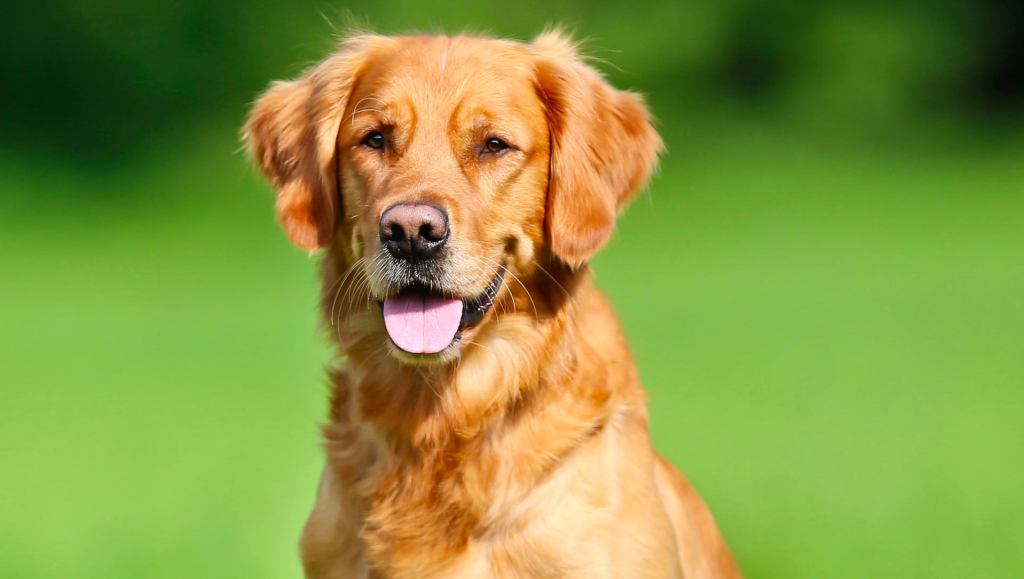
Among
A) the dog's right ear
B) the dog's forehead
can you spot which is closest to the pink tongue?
the dog's right ear

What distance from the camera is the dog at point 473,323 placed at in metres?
3.27

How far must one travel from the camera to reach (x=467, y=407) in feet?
11.3

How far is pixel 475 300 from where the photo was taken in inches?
131

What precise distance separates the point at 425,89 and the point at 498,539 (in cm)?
112

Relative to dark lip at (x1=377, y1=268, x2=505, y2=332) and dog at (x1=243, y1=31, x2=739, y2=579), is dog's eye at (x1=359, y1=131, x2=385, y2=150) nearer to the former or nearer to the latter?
dog at (x1=243, y1=31, x2=739, y2=579)

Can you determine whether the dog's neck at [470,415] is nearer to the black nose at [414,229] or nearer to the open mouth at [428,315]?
the open mouth at [428,315]

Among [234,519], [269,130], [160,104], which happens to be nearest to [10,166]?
[160,104]

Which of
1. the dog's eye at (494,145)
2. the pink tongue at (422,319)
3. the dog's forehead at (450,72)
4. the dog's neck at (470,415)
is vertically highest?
the dog's forehead at (450,72)

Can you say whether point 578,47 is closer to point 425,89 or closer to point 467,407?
point 425,89

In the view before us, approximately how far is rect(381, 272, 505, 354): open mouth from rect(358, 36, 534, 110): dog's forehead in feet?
1.54

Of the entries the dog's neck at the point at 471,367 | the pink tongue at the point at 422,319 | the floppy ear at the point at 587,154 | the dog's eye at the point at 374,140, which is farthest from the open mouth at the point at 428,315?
the dog's eye at the point at 374,140

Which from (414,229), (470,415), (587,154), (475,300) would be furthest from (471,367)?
(587,154)

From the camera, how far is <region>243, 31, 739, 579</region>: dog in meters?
3.27

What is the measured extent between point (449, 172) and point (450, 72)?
10.9 inches
